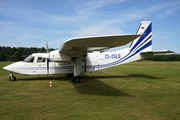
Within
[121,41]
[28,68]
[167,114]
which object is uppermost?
[121,41]

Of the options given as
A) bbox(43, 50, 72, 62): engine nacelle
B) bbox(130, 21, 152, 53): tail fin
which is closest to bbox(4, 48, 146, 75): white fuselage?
bbox(130, 21, 152, 53): tail fin

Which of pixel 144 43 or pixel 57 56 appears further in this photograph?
pixel 144 43

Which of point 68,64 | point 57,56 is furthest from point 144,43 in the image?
point 57,56

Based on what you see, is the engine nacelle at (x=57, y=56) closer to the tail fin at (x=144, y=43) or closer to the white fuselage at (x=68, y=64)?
the white fuselage at (x=68, y=64)

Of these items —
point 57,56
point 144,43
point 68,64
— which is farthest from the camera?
point 144,43

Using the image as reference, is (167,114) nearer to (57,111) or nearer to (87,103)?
(87,103)

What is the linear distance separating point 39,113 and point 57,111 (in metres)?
0.60

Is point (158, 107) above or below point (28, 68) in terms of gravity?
below

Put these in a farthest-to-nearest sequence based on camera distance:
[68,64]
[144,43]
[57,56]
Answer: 1. [144,43]
2. [68,64]
3. [57,56]

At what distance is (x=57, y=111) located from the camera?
4691 mm

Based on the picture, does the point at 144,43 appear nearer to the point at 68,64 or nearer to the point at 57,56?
the point at 68,64

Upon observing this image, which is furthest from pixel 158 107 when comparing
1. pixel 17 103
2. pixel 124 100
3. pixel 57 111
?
pixel 17 103

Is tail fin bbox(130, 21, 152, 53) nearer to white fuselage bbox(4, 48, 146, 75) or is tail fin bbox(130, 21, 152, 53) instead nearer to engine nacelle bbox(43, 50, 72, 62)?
white fuselage bbox(4, 48, 146, 75)

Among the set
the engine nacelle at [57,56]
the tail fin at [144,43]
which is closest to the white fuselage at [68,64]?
the tail fin at [144,43]
